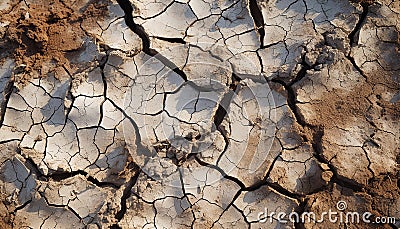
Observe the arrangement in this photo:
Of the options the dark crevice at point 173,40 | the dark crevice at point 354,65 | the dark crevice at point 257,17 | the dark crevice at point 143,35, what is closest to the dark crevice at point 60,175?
the dark crevice at point 143,35

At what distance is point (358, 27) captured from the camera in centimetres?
355

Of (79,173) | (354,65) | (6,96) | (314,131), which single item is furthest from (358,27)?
(6,96)

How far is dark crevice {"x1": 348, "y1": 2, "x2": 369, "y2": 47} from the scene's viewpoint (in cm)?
352

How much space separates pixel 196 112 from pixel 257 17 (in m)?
0.92

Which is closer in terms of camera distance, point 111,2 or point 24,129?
point 24,129

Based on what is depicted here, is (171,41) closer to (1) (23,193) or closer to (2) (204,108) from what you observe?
(2) (204,108)

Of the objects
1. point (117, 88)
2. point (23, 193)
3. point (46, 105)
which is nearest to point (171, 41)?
point (117, 88)

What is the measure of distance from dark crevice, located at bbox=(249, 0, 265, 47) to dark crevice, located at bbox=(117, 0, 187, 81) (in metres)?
0.68

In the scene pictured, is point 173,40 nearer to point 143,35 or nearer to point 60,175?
point 143,35

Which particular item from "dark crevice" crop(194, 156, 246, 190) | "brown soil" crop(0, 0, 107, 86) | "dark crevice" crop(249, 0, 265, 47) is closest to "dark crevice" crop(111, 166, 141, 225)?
"dark crevice" crop(194, 156, 246, 190)

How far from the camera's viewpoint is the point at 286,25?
3594mm

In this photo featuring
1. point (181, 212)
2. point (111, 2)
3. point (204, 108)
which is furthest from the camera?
point (111, 2)

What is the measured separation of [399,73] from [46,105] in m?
2.63

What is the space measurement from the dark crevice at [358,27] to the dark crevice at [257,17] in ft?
2.17
